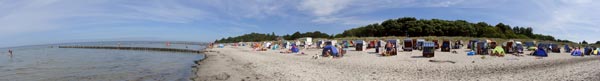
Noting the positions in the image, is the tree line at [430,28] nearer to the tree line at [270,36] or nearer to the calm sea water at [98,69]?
the tree line at [270,36]

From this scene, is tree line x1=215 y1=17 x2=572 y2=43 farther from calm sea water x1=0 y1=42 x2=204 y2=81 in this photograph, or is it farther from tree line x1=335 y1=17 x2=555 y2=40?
calm sea water x1=0 y1=42 x2=204 y2=81

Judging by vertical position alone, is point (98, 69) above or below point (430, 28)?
below

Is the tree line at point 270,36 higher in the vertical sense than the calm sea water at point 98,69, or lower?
higher

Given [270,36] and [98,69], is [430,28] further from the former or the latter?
[270,36]

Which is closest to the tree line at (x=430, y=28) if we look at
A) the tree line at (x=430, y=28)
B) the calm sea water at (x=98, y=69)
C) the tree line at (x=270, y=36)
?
the tree line at (x=430, y=28)

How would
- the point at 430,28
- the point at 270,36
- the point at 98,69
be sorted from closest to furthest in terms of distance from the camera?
the point at 98,69, the point at 430,28, the point at 270,36

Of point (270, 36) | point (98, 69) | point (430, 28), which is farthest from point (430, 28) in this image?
point (270, 36)

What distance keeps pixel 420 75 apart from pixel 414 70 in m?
1.20

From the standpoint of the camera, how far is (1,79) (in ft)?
49.2

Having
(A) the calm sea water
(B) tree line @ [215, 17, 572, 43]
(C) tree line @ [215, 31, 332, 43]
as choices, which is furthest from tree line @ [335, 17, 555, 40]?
(A) the calm sea water

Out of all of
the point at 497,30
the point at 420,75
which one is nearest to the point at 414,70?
the point at 420,75

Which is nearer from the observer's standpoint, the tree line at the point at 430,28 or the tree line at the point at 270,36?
the tree line at the point at 430,28

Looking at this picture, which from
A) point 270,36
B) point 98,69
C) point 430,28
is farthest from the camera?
point 270,36

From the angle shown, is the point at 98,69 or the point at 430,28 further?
the point at 430,28
